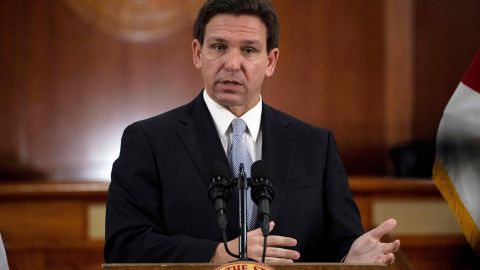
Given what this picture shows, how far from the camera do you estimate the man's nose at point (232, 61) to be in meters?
2.57

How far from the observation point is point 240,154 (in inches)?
102

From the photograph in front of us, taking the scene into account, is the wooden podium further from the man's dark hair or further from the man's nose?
the man's dark hair

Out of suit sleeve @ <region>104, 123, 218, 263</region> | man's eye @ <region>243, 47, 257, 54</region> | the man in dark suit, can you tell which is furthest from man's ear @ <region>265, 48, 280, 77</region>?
suit sleeve @ <region>104, 123, 218, 263</region>

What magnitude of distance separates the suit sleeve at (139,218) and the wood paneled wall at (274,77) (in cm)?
275

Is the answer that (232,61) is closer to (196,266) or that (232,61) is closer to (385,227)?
(385,227)

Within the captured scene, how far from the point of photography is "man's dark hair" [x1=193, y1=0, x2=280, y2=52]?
103 inches

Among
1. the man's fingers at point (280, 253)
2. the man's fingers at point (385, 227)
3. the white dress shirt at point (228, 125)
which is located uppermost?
the white dress shirt at point (228, 125)

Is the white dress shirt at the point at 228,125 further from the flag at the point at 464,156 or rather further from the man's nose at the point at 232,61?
the flag at the point at 464,156

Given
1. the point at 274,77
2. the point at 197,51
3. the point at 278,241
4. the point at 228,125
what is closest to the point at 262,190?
the point at 278,241

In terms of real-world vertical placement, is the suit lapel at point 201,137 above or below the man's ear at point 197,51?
below

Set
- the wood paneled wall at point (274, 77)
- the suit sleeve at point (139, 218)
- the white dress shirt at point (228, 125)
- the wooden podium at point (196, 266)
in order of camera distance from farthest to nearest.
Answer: the wood paneled wall at point (274, 77) → the white dress shirt at point (228, 125) → the suit sleeve at point (139, 218) → the wooden podium at point (196, 266)

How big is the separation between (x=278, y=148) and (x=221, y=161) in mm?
261

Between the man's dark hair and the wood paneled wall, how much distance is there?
8.79ft

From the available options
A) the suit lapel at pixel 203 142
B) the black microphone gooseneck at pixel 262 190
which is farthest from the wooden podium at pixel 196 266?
the suit lapel at pixel 203 142
